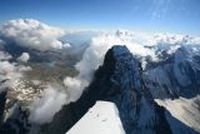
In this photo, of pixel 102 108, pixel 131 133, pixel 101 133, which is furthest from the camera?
pixel 131 133

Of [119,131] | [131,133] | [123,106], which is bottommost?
[131,133]

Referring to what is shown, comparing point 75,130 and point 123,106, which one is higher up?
point 75,130

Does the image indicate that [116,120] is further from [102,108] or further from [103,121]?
[102,108]

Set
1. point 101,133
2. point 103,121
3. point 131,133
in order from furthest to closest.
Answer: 1. point 131,133
2. point 103,121
3. point 101,133

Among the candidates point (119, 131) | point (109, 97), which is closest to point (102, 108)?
point (119, 131)

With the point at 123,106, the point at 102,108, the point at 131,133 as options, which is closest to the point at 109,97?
the point at 123,106

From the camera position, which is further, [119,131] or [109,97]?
[109,97]
